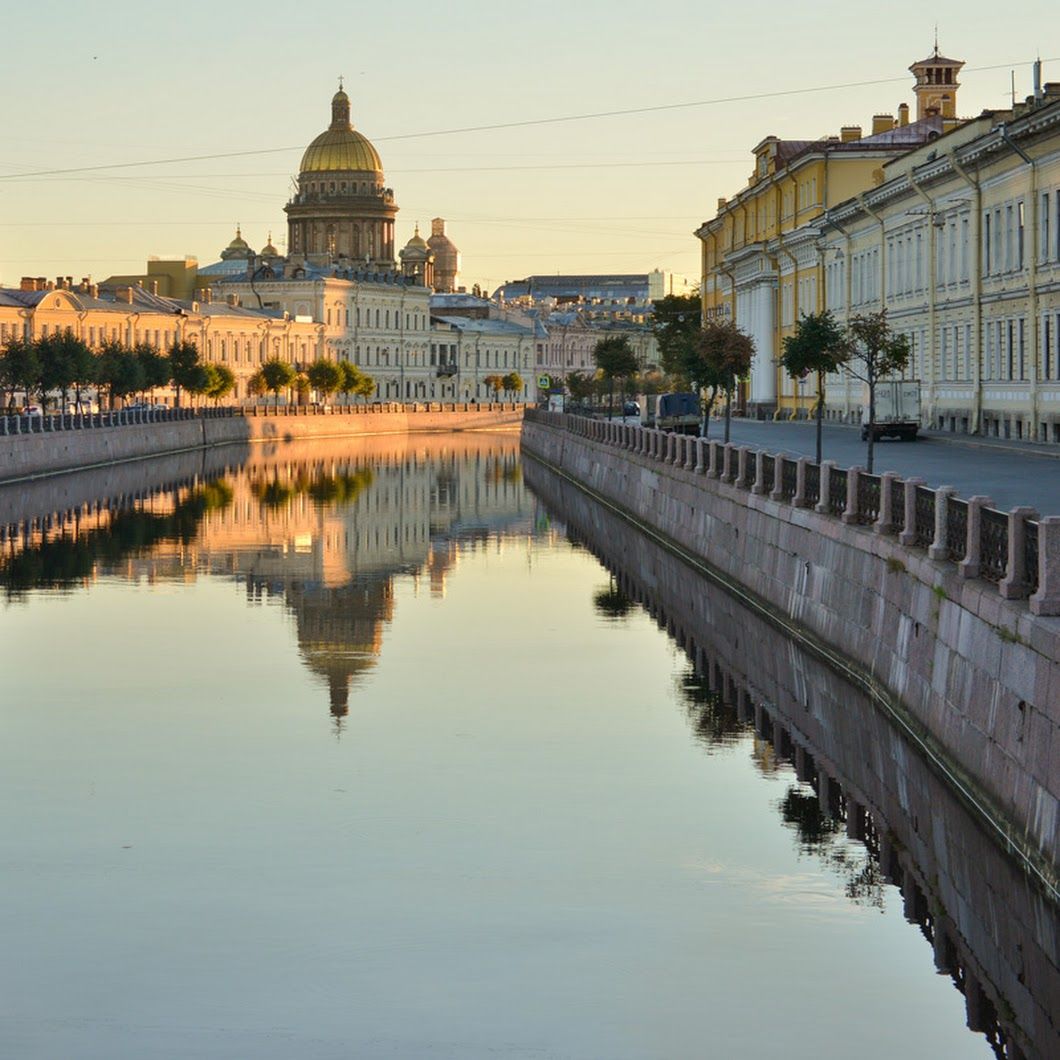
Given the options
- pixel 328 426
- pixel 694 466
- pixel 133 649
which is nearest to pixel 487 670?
pixel 133 649

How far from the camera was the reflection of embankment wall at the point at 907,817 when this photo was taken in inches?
571

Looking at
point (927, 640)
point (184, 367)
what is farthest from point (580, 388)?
point (927, 640)

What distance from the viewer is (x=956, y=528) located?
20.5m

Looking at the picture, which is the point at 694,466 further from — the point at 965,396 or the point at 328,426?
the point at 328,426

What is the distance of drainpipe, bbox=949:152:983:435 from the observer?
53.4 metres

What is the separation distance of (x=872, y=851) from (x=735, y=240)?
9153 centimetres

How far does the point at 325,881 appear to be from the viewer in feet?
55.0

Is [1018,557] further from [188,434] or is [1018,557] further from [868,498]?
[188,434]

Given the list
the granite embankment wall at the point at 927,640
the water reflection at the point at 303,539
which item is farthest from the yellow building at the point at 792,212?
the granite embankment wall at the point at 927,640

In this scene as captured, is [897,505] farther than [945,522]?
Yes

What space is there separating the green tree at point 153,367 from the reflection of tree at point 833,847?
311 ft

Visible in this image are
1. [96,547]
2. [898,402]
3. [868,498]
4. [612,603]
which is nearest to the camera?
[868,498]

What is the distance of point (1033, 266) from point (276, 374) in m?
109

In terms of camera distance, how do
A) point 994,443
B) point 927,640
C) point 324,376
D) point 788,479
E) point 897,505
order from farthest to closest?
point 324,376
point 994,443
point 788,479
point 897,505
point 927,640
